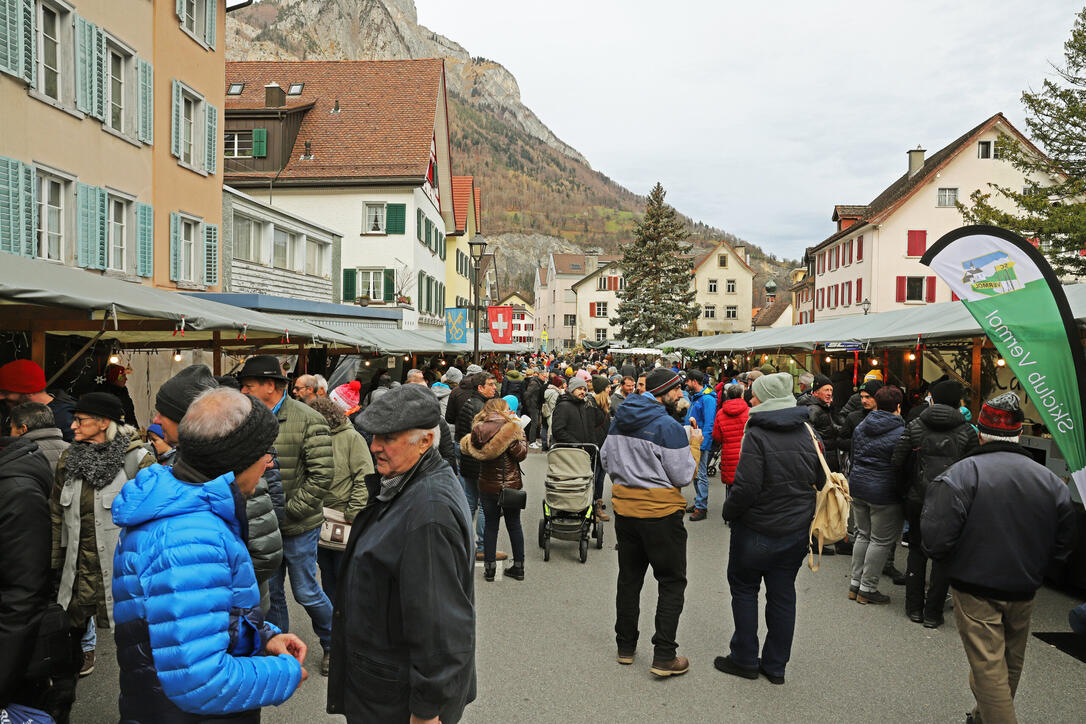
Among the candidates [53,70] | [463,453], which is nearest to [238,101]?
[53,70]

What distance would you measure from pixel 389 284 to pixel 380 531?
29.0 meters

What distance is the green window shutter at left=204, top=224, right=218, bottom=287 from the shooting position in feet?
56.6

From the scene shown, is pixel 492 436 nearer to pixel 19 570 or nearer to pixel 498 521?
pixel 498 521

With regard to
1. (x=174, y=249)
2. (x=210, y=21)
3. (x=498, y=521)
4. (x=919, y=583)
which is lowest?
(x=919, y=583)

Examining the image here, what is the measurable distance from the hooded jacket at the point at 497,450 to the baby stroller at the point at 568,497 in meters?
0.94

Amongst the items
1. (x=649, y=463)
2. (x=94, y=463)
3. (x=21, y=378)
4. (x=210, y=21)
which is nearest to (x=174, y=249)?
(x=210, y=21)

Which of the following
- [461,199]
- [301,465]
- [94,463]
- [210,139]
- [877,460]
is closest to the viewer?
[94,463]

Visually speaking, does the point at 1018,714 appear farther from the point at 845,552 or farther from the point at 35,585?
the point at 35,585

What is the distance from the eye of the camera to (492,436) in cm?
666

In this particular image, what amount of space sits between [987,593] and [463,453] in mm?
4605

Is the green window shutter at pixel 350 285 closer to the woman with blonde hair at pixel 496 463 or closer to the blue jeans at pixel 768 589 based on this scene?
the woman with blonde hair at pixel 496 463

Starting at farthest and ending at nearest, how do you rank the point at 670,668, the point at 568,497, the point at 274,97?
the point at 274,97 → the point at 568,497 → the point at 670,668

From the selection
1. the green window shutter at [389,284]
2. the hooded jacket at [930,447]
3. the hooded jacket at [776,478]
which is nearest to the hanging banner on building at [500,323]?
the green window shutter at [389,284]

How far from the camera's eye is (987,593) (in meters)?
3.82
